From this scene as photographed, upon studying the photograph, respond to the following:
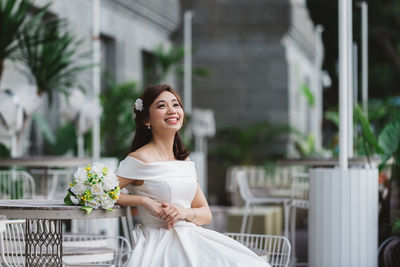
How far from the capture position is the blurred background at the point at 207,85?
1021cm

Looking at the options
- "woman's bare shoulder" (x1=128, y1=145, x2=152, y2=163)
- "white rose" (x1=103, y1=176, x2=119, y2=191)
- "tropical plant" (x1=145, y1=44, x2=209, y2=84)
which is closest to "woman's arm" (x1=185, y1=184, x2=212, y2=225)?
"woman's bare shoulder" (x1=128, y1=145, x2=152, y2=163)

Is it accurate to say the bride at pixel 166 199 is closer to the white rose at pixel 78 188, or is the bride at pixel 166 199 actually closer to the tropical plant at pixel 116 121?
the white rose at pixel 78 188

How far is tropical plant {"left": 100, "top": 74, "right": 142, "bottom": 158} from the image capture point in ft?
41.6

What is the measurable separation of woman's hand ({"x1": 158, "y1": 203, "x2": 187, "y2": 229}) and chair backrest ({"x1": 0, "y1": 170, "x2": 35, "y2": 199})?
12.8 feet

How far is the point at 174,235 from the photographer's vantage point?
14.3 ft

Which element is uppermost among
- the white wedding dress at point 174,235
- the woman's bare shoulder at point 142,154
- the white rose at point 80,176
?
the woman's bare shoulder at point 142,154

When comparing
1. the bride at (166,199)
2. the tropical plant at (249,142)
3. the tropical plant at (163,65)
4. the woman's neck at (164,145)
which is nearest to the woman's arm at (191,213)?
the bride at (166,199)

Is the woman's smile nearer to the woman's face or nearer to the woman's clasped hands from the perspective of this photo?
the woman's face

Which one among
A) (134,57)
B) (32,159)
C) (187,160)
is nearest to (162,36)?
(134,57)

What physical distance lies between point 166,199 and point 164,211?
9 cm

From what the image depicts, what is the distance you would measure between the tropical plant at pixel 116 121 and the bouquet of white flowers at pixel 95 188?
8.12 metres

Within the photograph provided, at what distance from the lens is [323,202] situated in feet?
21.2

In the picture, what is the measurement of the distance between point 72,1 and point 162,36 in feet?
17.4

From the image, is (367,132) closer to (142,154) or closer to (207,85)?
(142,154)
